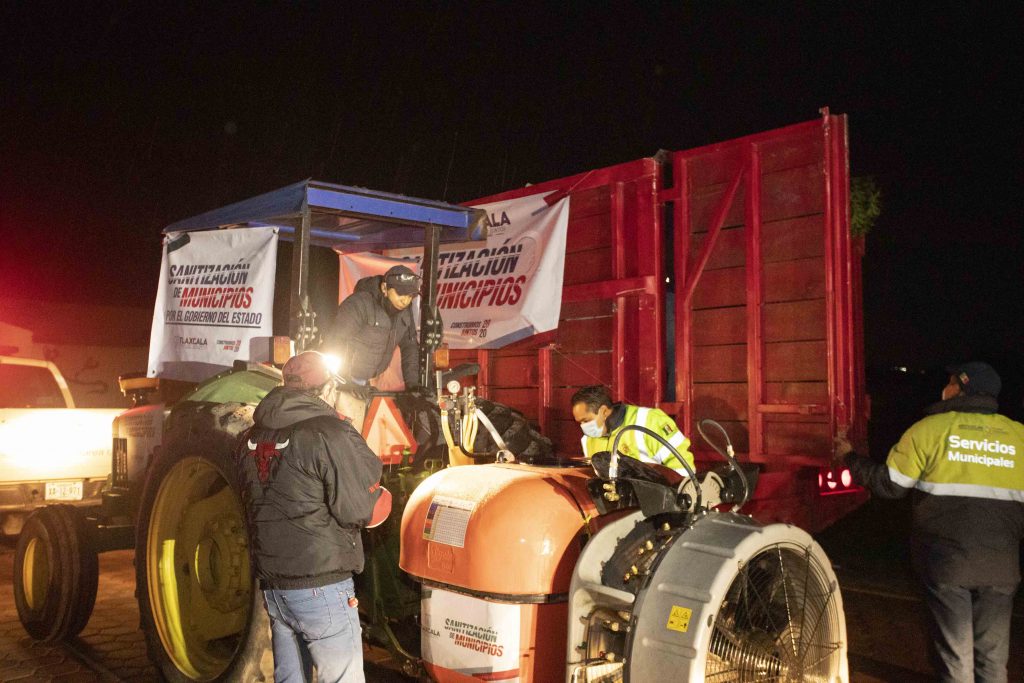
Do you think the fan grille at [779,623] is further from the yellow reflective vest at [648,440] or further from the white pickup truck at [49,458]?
the white pickup truck at [49,458]

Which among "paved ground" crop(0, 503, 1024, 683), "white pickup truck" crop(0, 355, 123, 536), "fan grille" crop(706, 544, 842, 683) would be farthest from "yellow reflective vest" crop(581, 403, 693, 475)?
"white pickup truck" crop(0, 355, 123, 536)

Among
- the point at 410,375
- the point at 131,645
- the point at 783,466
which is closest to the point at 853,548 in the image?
the point at 783,466

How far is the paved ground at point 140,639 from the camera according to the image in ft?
17.2

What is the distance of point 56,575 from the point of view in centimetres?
578

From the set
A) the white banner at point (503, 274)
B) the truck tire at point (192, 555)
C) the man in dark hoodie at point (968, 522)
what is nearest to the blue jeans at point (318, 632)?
the truck tire at point (192, 555)

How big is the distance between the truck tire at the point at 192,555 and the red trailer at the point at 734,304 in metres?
2.81

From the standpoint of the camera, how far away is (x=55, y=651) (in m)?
5.66

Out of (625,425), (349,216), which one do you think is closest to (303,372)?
(349,216)

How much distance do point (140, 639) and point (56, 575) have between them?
705mm

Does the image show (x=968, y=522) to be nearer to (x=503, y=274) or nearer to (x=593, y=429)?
(x=593, y=429)

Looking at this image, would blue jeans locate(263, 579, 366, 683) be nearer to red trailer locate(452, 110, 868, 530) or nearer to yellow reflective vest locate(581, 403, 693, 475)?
yellow reflective vest locate(581, 403, 693, 475)

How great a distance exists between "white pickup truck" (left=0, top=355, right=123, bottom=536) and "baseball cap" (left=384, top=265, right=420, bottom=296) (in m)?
4.50

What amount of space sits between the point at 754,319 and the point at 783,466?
3.00 ft

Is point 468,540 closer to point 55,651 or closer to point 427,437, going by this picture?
point 427,437
